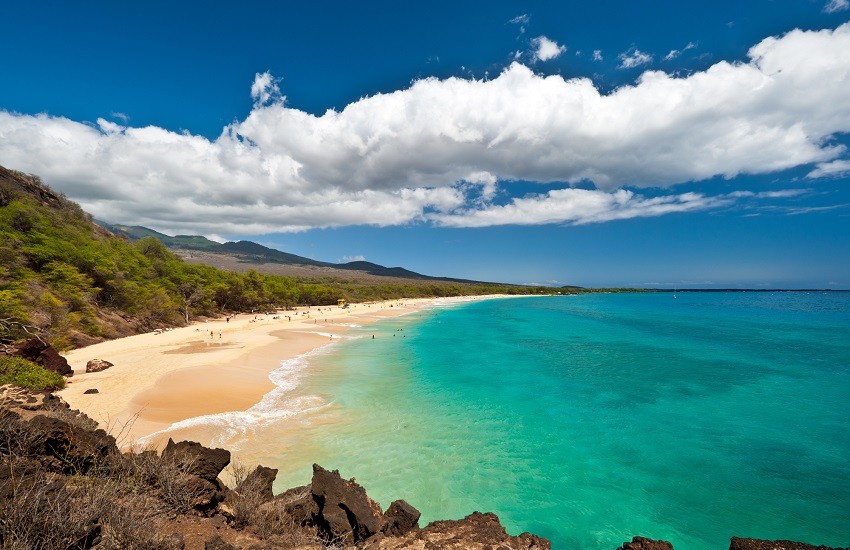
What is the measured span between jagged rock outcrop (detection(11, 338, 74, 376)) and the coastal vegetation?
158 centimetres

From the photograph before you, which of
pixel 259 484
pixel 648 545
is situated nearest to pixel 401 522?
pixel 259 484

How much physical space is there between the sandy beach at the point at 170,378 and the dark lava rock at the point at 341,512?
22.1 feet

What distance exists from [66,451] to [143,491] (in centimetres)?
150

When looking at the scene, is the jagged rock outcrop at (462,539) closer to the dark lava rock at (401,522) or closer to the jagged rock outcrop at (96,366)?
the dark lava rock at (401,522)

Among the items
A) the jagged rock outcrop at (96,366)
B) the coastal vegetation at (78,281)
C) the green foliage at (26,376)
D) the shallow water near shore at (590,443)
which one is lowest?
the shallow water near shore at (590,443)

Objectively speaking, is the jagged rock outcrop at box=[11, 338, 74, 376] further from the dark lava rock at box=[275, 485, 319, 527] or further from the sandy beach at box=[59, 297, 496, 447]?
the dark lava rock at box=[275, 485, 319, 527]

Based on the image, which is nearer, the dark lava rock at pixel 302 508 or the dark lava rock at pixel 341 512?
the dark lava rock at pixel 341 512

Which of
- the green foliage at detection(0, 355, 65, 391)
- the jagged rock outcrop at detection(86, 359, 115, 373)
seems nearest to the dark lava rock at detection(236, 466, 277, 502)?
the green foliage at detection(0, 355, 65, 391)

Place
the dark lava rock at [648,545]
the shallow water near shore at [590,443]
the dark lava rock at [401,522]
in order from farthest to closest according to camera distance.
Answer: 1. the shallow water near shore at [590,443]
2. the dark lava rock at [401,522]
3. the dark lava rock at [648,545]

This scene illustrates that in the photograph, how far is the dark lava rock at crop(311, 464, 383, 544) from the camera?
6.10 m

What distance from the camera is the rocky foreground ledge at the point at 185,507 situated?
4.22 meters

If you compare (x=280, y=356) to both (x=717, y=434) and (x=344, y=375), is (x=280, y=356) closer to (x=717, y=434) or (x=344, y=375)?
(x=344, y=375)

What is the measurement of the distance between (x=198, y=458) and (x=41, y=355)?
16650 millimetres

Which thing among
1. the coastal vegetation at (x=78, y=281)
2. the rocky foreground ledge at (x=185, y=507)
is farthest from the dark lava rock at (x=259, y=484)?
the coastal vegetation at (x=78, y=281)
